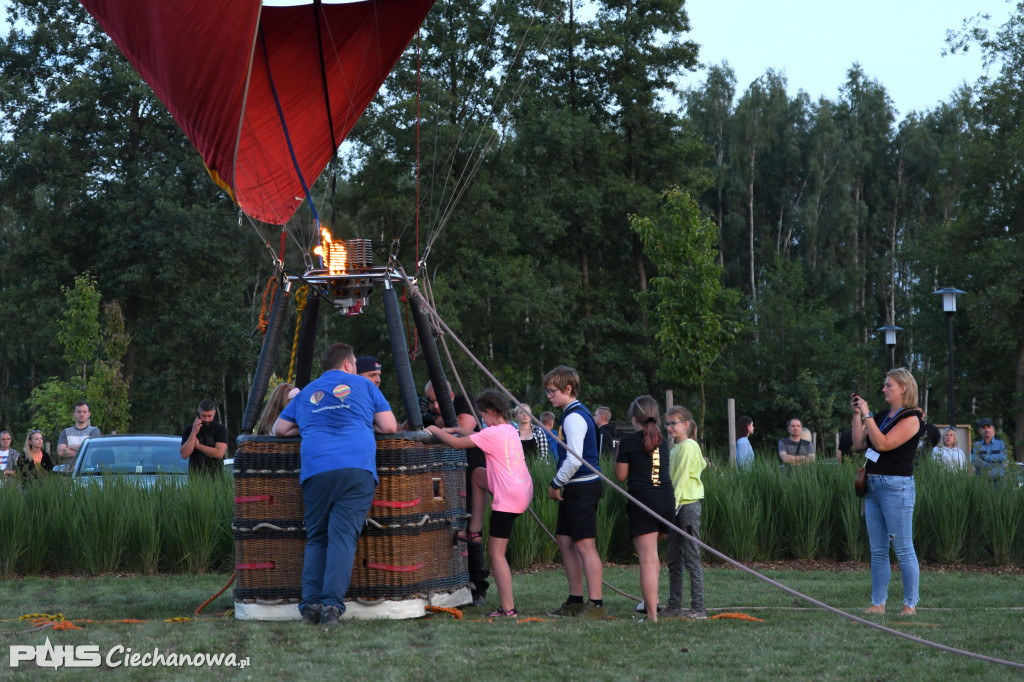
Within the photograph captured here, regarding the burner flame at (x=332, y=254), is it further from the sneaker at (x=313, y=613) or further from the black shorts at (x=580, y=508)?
the sneaker at (x=313, y=613)

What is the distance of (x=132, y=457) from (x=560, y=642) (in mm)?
7833

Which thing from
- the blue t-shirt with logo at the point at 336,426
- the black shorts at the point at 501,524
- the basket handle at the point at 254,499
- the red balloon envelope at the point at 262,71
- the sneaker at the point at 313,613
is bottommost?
the sneaker at the point at 313,613

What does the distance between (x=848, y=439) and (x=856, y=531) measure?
131cm

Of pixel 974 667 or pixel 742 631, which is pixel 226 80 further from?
pixel 974 667

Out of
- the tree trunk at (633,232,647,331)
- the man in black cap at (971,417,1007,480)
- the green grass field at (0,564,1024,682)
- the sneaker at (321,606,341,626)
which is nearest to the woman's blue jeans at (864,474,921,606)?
the green grass field at (0,564,1024,682)

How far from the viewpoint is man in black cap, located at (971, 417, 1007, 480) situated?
11.3m

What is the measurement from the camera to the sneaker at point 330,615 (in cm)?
648

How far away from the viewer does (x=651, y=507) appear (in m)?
7.02

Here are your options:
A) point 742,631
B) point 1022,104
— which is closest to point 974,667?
point 742,631

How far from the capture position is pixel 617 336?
37.9 m

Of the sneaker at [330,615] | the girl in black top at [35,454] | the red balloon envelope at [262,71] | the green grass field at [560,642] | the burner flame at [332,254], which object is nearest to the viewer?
the green grass field at [560,642]

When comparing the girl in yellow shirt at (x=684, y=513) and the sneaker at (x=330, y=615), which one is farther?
the girl in yellow shirt at (x=684, y=513)

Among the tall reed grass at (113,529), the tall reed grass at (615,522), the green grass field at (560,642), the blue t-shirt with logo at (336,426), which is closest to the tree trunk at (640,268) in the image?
the tall reed grass at (615,522)

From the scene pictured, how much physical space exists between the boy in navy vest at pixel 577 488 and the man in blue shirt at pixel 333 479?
1.08 m
